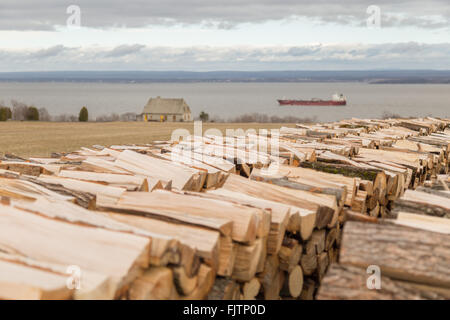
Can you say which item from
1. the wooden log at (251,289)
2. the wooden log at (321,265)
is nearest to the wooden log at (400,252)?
the wooden log at (251,289)

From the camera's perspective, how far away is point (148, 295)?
2.46 meters

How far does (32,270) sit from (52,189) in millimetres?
1572

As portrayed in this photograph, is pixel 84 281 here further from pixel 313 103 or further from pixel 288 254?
pixel 313 103

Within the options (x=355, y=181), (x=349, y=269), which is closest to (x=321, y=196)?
(x=355, y=181)

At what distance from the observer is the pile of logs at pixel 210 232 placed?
2484 millimetres

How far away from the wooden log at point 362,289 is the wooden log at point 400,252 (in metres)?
0.06

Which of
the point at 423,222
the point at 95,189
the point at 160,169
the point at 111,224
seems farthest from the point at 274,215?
the point at 160,169

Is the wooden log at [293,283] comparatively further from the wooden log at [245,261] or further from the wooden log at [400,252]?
the wooden log at [400,252]

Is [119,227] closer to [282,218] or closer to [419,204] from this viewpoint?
[282,218]

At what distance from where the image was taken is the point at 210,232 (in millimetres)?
2957

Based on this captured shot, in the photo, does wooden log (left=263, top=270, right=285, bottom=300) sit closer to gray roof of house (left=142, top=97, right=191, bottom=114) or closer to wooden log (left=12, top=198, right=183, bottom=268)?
wooden log (left=12, top=198, right=183, bottom=268)

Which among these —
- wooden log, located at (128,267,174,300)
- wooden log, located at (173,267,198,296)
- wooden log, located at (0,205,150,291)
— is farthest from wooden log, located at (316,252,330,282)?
wooden log, located at (0,205,150,291)

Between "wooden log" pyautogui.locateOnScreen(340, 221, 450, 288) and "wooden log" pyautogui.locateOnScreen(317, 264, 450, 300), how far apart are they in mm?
64

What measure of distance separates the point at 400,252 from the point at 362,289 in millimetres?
425
